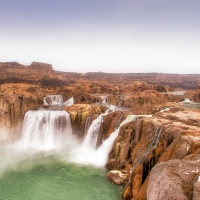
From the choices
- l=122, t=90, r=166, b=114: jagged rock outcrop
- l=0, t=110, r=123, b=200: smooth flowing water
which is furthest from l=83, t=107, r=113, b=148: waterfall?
l=122, t=90, r=166, b=114: jagged rock outcrop

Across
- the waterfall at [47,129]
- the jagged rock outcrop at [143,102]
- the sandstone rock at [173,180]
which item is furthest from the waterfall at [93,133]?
the sandstone rock at [173,180]

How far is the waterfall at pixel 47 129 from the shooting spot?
25781 millimetres

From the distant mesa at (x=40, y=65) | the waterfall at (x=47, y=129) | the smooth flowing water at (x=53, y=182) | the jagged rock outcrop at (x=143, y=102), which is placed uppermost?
the distant mesa at (x=40, y=65)

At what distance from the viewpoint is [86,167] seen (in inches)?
739

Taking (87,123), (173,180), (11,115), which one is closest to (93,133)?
(87,123)

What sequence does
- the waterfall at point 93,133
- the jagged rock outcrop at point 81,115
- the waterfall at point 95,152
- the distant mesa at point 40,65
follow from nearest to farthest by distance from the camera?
the waterfall at point 95,152 → the waterfall at point 93,133 → the jagged rock outcrop at point 81,115 → the distant mesa at point 40,65

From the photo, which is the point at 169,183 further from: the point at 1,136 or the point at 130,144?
the point at 1,136

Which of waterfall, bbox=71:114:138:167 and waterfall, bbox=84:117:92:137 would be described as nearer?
waterfall, bbox=71:114:138:167

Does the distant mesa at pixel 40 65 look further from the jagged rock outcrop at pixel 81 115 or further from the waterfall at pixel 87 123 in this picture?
the waterfall at pixel 87 123

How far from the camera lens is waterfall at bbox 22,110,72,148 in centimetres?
2578

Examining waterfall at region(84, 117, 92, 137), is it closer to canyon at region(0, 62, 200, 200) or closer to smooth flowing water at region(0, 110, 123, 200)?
canyon at region(0, 62, 200, 200)

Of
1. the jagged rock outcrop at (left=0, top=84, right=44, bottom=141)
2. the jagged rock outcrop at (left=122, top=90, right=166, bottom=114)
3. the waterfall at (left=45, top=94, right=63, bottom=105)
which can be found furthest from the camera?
the waterfall at (left=45, top=94, right=63, bottom=105)

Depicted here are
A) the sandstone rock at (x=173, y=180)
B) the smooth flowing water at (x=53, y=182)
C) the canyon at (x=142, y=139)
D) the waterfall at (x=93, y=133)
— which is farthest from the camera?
the waterfall at (x=93, y=133)

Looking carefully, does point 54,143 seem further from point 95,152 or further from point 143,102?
point 143,102
